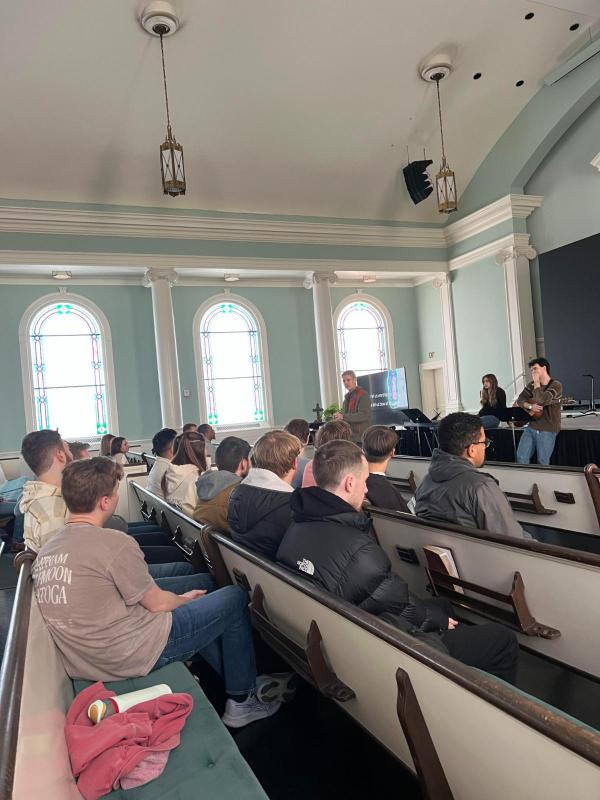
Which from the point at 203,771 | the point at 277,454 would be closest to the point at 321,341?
the point at 277,454

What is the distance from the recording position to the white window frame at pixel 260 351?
1031 cm

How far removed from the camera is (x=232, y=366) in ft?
34.9

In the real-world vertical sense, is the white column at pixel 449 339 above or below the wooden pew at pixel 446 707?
above

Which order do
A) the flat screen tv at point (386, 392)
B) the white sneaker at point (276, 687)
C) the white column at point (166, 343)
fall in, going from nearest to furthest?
the white sneaker at point (276, 687)
the white column at point (166, 343)
the flat screen tv at point (386, 392)

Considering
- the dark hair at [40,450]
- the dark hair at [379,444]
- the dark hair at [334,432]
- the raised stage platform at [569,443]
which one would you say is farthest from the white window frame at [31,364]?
the dark hair at [379,444]

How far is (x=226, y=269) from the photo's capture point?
9.35m

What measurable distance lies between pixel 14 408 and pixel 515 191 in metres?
8.42

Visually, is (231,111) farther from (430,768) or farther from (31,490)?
(430,768)

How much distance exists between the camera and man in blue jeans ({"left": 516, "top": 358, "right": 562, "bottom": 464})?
5.45 m

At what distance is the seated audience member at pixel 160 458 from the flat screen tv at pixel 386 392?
16.4 feet

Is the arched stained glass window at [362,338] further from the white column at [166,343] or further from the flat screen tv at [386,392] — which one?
the white column at [166,343]

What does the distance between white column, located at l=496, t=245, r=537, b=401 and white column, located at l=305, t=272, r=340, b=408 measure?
9.30 ft

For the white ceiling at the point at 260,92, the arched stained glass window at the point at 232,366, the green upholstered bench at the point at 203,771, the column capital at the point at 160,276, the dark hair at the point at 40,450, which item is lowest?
the green upholstered bench at the point at 203,771

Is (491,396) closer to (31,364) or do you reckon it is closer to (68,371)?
(68,371)
